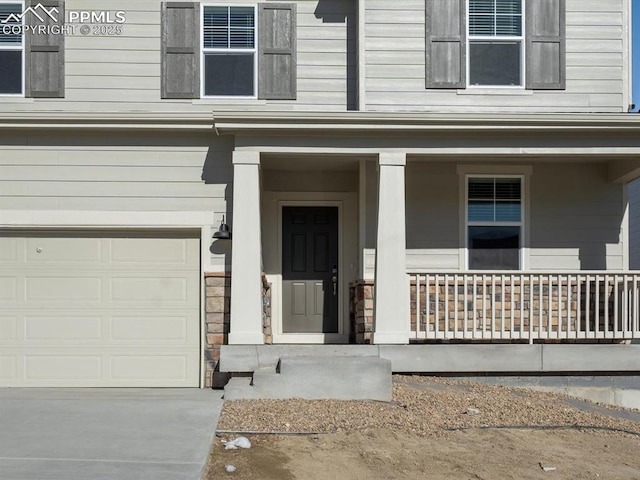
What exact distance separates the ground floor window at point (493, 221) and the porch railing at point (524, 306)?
456 millimetres

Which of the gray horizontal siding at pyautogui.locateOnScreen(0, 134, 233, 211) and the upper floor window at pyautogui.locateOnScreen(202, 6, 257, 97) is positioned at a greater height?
the upper floor window at pyautogui.locateOnScreen(202, 6, 257, 97)

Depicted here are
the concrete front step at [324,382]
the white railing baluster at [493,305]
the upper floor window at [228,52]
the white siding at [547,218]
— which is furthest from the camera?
the white siding at [547,218]

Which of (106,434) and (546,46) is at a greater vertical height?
(546,46)

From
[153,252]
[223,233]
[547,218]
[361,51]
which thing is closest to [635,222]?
[547,218]

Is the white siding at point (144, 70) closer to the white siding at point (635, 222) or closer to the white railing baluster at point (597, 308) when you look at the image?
the white railing baluster at point (597, 308)

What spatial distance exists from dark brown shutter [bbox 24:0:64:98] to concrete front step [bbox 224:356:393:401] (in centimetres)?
467

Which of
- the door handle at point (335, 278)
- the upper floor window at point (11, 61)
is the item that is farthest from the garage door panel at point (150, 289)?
the upper floor window at point (11, 61)

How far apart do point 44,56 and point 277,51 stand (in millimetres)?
3005

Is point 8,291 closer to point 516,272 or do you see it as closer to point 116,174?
point 116,174

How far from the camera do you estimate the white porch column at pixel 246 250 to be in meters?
8.74

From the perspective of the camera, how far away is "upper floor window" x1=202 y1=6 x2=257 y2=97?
9.59m

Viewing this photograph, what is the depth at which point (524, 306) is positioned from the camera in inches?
381

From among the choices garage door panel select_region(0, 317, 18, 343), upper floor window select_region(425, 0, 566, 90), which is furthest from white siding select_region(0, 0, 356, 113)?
garage door panel select_region(0, 317, 18, 343)

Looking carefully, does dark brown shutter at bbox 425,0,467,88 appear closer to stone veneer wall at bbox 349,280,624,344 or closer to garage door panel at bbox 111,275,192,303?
stone veneer wall at bbox 349,280,624,344
